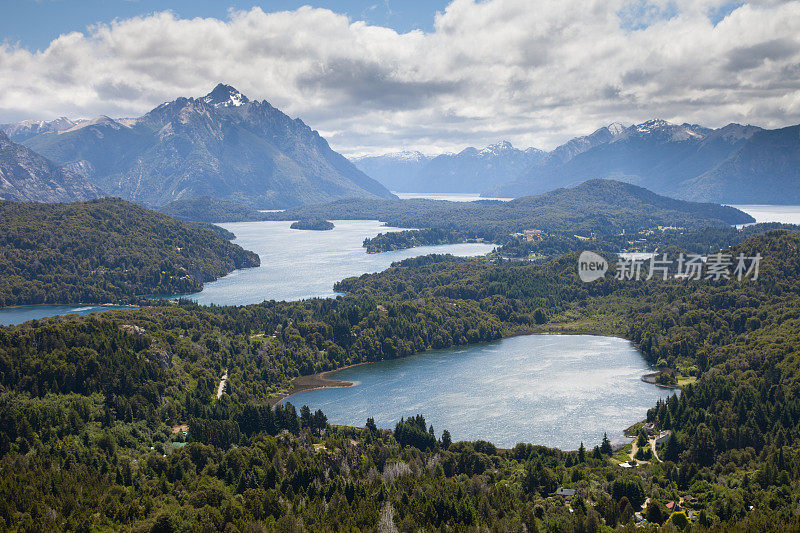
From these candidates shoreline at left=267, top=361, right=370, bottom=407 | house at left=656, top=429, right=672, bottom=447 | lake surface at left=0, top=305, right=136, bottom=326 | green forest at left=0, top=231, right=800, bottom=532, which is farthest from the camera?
lake surface at left=0, top=305, right=136, bottom=326

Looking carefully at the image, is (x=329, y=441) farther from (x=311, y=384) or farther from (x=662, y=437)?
(x=662, y=437)

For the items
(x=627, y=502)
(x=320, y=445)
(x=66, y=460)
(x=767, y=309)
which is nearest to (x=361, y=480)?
(x=320, y=445)

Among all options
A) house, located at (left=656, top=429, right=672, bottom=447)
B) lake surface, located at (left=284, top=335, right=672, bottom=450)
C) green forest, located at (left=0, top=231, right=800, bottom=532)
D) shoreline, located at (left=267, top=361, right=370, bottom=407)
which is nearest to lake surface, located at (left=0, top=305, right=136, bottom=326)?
green forest, located at (left=0, top=231, right=800, bottom=532)

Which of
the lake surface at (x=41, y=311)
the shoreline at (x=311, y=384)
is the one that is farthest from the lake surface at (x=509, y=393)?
the lake surface at (x=41, y=311)

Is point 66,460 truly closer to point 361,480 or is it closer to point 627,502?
point 361,480

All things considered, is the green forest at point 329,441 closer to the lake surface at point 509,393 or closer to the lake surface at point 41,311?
the lake surface at point 509,393

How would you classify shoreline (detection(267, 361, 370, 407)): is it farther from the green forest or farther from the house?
the house
